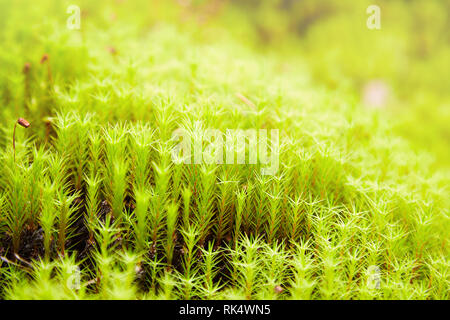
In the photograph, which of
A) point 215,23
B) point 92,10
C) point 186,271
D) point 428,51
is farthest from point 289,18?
point 186,271

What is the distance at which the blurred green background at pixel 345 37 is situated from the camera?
6.79ft

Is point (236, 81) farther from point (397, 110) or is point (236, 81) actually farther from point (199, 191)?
point (397, 110)

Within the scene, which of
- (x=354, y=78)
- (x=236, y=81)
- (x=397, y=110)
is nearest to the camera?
(x=236, y=81)

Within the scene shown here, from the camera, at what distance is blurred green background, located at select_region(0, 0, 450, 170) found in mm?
2070

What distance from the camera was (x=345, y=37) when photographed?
2.44 meters

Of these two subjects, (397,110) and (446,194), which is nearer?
(446,194)

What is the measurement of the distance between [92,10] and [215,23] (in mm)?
830

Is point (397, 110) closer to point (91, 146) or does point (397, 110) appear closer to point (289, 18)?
point (289, 18)

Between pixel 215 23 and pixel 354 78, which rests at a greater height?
pixel 215 23

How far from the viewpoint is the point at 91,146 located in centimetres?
88

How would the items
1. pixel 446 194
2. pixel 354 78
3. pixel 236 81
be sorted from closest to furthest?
pixel 446 194, pixel 236 81, pixel 354 78

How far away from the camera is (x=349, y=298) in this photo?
73 centimetres
